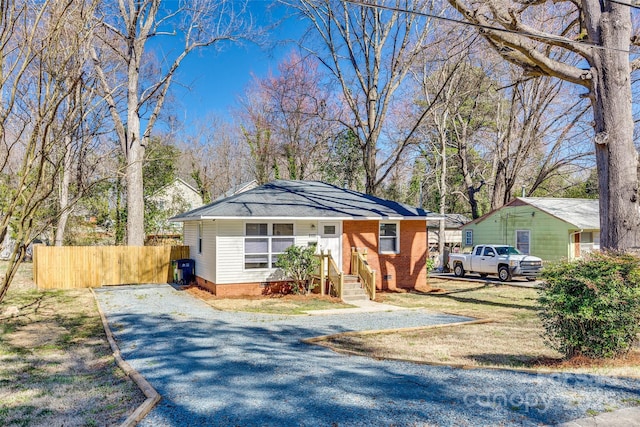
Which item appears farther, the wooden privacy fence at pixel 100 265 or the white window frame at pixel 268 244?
the wooden privacy fence at pixel 100 265

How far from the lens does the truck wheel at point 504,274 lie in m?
20.4

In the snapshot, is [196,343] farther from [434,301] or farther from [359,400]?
[434,301]

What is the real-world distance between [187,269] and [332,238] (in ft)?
19.7

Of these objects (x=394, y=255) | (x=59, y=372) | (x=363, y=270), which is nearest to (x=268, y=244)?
(x=363, y=270)

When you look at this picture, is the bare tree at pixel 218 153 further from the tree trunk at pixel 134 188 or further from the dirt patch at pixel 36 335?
the dirt patch at pixel 36 335

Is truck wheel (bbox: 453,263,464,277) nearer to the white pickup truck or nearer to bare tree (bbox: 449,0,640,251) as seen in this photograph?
the white pickup truck

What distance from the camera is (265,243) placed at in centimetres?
1478

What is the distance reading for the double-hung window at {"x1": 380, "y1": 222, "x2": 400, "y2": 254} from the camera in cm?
1684

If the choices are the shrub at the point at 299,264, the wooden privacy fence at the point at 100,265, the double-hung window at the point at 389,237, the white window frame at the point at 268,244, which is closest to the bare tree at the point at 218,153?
the wooden privacy fence at the point at 100,265

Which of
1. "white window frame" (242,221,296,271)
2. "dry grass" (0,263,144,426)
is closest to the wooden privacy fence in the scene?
"dry grass" (0,263,144,426)

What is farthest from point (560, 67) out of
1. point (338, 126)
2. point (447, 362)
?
point (338, 126)

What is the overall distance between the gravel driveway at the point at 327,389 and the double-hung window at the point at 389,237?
351 inches

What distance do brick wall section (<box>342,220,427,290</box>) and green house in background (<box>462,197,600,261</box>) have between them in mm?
9414

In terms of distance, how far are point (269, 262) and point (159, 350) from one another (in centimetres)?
739
